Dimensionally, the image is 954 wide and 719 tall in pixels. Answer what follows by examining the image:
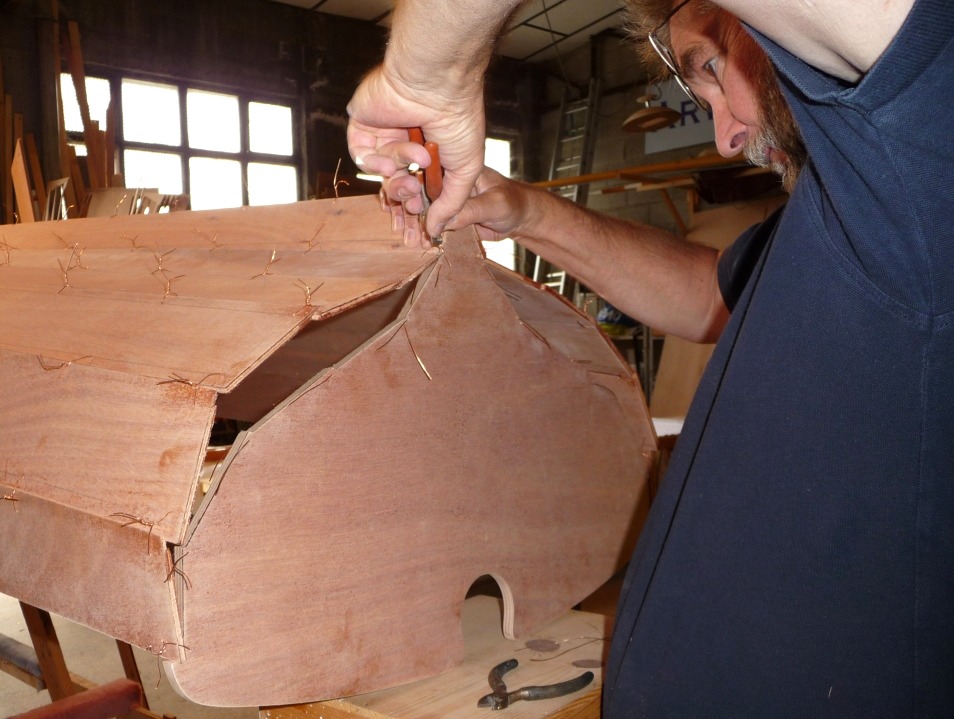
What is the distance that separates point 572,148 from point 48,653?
30.0ft

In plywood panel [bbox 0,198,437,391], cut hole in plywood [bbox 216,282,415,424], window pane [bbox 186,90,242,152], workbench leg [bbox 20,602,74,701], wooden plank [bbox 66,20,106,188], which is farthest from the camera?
window pane [bbox 186,90,242,152]

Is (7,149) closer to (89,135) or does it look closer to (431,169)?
(89,135)

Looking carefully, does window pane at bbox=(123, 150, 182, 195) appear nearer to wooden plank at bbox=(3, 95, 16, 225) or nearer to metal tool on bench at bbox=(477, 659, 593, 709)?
wooden plank at bbox=(3, 95, 16, 225)

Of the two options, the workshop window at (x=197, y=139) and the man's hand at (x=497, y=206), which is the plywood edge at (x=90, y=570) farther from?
the workshop window at (x=197, y=139)

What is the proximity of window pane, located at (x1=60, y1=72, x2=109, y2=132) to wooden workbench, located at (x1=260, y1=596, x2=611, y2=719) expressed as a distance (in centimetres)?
757

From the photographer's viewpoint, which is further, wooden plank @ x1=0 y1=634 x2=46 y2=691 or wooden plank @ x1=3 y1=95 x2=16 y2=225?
wooden plank @ x1=3 y1=95 x2=16 y2=225

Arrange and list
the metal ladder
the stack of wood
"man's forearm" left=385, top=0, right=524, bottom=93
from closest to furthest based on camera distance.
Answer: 1. "man's forearm" left=385, top=0, right=524, bottom=93
2. the stack of wood
3. the metal ladder

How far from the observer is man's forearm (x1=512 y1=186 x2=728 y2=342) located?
1.67 metres

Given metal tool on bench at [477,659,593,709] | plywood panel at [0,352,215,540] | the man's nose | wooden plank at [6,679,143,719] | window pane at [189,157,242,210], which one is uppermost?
window pane at [189,157,242,210]

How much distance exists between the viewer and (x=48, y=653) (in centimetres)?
233

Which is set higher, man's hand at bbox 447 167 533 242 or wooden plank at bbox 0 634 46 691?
man's hand at bbox 447 167 533 242

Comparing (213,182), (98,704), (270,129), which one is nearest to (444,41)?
(98,704)

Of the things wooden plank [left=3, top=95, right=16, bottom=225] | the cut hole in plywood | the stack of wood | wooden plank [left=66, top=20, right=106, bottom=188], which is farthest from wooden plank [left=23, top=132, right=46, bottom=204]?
the cut hole in plywood

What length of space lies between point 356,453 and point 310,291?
222 millimetres
